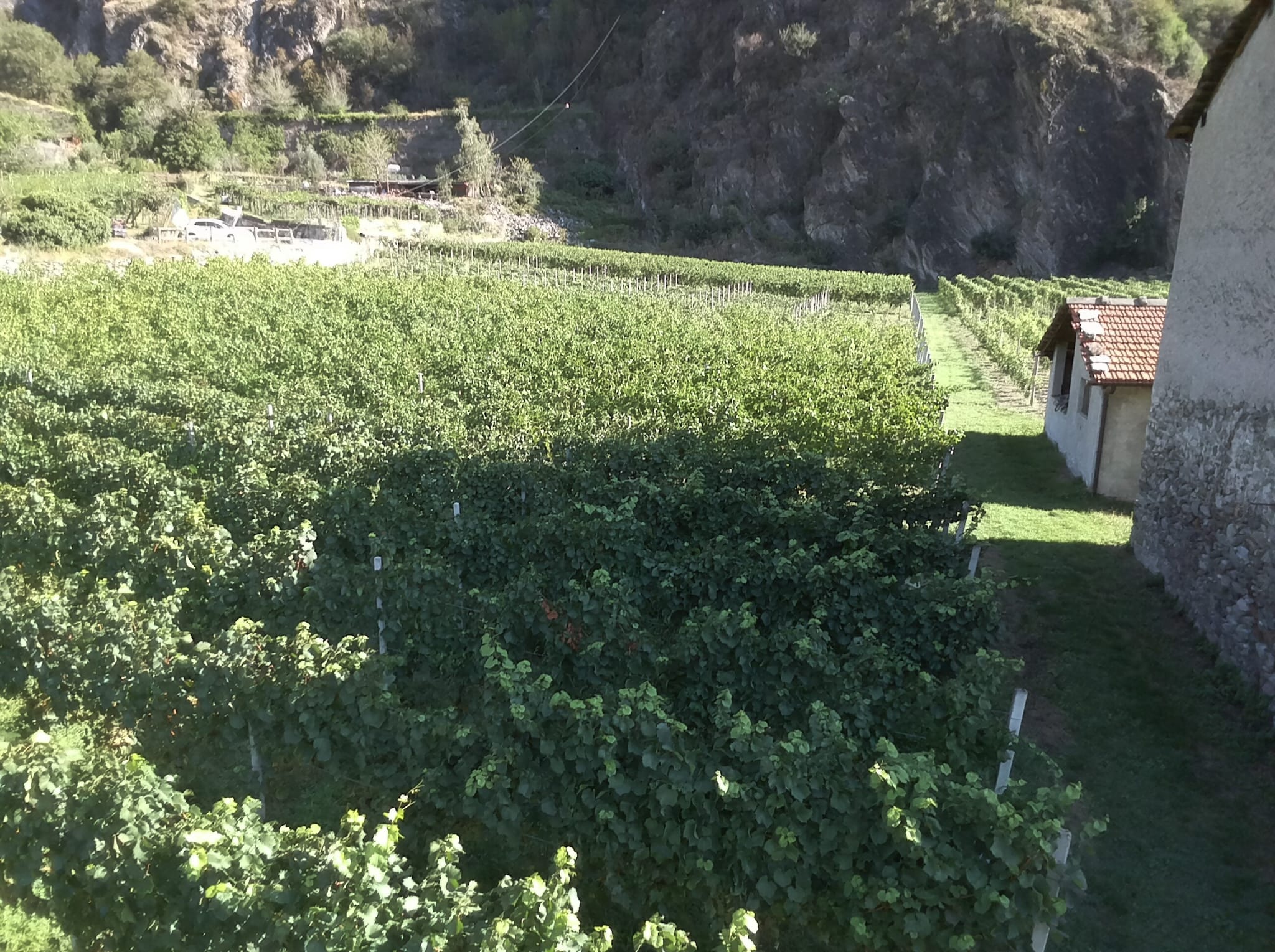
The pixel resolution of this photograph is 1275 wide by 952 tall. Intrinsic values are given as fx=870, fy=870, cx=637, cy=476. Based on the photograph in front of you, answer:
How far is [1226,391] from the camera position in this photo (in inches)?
382

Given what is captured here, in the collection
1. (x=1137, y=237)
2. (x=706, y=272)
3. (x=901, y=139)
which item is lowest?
(x=706, y=272)

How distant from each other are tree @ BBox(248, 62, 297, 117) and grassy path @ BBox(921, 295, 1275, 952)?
91.8 metres

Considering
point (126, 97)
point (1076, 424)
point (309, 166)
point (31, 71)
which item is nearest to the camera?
point (1076, 424)

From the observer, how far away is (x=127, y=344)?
1895 centimetres

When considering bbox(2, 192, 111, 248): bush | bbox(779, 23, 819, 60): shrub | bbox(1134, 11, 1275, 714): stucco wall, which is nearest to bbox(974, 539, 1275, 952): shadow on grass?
bbox(1134, 11, 1275, 714): stucco wall

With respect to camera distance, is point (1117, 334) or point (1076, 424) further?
point (1076, 424)

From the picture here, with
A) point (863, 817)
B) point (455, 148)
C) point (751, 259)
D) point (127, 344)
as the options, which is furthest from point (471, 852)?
point (455, 148)

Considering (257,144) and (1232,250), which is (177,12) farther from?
(1232,250)

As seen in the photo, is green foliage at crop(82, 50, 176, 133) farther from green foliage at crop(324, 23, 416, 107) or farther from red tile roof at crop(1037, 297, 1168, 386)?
red tile roof at crop(1037, 297, 1168, 386)

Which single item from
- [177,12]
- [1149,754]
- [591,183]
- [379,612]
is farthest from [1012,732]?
[177,12]

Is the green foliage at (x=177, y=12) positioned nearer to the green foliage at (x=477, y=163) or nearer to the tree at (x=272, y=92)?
the tree at (x=272, y=92)

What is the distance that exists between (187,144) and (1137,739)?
82123 millimetres

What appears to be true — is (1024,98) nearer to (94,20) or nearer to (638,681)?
(638,681)

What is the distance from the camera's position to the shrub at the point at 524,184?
237 feet
